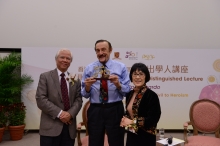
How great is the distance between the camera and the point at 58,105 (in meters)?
2.21

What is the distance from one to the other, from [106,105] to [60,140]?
0.63 m

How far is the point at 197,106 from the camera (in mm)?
3338

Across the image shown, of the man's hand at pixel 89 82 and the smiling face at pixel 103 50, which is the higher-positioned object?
the smiling face at pixel 103 50

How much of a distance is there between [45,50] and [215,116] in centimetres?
343

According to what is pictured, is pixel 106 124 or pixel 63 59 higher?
pixel 63 59

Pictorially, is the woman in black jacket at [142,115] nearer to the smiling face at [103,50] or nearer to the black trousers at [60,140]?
the smiling face at [103,50]

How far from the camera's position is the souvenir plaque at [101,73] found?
209cm

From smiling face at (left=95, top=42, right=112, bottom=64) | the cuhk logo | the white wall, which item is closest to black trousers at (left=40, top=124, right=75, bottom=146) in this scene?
smiling face at (left=95, top=42, right=112, bottom=64)

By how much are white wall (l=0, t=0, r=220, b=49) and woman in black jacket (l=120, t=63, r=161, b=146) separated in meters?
2.93

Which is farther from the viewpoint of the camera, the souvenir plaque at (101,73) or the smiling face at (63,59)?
the smiling face at (63,59)

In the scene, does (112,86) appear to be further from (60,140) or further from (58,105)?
(60,140)

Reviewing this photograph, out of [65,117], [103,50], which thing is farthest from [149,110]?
[65,117]

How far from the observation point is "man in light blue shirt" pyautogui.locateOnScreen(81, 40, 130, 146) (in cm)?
210

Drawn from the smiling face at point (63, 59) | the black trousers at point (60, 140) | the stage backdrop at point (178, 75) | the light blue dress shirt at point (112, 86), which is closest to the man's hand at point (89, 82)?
the light blue dress shirt at point (112, 86)
